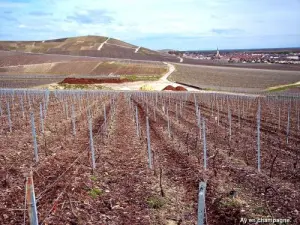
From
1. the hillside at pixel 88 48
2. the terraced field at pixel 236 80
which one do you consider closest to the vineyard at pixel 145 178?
the terraced field at pixel 236 80

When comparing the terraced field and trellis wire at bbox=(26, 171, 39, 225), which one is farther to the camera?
the terraced field

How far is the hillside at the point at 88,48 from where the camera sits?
141500 mm

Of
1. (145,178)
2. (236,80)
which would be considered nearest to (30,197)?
(145,178)

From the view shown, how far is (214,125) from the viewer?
17.7 metres

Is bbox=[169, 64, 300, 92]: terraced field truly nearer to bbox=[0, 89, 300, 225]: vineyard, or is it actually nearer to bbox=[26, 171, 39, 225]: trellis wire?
bbox=[0, 89, 300, 225]: vineyard

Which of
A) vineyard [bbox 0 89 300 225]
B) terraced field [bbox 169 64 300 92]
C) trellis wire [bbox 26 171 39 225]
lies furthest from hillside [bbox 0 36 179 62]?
trellis wire [bbox 26 171 39 225]

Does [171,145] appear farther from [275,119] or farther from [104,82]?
[104,82]

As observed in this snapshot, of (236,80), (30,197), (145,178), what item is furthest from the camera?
(236,80)

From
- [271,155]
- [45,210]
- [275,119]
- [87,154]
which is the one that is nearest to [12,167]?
[87,154]

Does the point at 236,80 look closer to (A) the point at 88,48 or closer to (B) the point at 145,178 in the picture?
(B) the point at 145,178

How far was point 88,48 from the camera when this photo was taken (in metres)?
152

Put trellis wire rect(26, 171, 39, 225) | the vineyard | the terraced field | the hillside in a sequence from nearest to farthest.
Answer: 1. trellis wire rect(26, 171, 39, 225)
2. the vineyard
3. the terraced field
4. the hillside

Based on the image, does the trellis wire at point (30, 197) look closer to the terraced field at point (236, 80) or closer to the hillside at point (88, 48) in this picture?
the terraced field at point (236, 80)

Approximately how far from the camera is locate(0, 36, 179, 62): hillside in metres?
142
